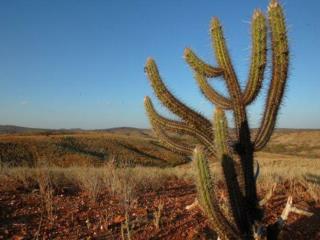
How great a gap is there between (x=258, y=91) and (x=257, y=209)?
1434mm

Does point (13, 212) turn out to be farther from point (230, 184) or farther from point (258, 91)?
point (258, 91)

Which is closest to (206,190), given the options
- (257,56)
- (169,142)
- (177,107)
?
(177,107)

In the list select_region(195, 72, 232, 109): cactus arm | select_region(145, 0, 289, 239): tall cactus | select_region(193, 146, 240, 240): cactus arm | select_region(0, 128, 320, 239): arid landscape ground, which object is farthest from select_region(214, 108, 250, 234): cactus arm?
select_region(0, 128, 320, 239): arid landscape ground

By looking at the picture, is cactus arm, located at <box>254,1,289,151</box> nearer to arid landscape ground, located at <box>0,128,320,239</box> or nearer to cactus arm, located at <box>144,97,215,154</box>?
cactus arm, located at <box>144,97,215,154</box>

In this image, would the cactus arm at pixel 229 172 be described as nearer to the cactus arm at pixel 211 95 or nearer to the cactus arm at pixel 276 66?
the cactus arm at pixel 211 95

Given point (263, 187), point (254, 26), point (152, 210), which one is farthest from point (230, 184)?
point (263, 187)

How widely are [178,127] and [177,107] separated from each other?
266mm

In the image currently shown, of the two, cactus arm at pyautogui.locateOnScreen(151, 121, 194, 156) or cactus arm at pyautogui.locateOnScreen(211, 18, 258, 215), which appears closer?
cactus arm at pyautogui.locateOnScreen(211, 18, 258, 215)

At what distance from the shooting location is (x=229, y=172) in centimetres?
455

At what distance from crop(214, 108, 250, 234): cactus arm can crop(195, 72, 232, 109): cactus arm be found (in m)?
0.61

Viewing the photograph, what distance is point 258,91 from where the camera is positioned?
500 centimetres

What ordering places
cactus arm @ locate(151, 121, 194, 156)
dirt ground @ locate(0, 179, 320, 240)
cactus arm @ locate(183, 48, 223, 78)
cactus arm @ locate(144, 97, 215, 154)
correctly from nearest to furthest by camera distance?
cactus arm @ locate(183, 48, 223, 78) < cactus arm @ locate(144, 97, 215, 154) < cactus arm @ locate(151, 121, 194, 156) < dirt ground @ locate(0, 179, 320, 240)

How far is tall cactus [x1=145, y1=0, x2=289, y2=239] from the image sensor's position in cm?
446

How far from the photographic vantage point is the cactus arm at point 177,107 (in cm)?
537
